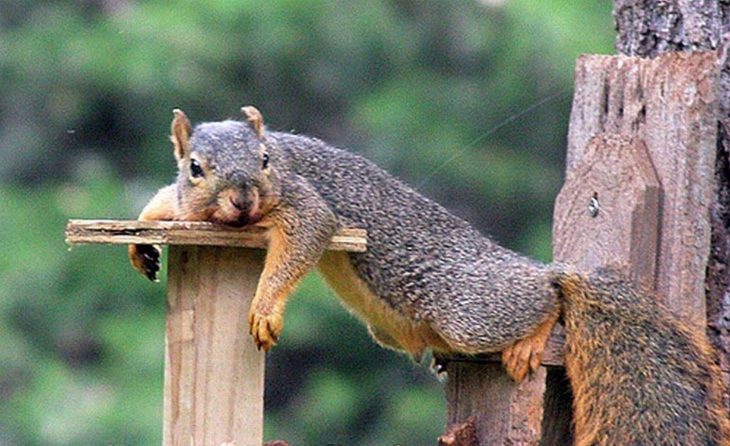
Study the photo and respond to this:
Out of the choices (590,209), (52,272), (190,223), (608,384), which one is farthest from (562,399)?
(52,272)

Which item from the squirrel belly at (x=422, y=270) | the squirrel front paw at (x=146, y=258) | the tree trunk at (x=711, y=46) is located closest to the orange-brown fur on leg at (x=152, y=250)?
the squirrel front paw at (x=146, y=258)

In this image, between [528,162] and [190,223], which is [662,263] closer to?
[190,223]

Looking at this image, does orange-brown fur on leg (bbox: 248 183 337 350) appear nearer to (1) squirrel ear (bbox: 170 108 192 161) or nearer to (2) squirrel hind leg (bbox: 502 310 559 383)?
(1) squirrel ear (bbox: 170 108 192 161)

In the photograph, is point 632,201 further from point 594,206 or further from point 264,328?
point 264,328

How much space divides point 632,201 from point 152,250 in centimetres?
80

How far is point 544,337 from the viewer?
291cm

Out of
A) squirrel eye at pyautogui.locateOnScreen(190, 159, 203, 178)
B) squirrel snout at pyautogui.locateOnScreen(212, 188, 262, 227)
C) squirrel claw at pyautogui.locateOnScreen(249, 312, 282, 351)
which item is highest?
squirrel eye at pyautogui.locateOnScreen(190, 159, 203, 178)

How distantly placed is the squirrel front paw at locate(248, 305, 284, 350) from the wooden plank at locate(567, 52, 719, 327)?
677 millimetres

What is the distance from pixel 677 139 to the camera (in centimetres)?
290

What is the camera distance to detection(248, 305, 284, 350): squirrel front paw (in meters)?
2.70

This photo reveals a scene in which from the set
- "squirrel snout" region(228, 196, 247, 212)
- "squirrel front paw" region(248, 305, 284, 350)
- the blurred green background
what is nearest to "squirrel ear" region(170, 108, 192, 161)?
"squirrel snout" region(228, 196, 247, 212)

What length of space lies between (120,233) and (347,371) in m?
3.95

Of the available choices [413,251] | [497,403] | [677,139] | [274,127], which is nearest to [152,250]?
[413,251]

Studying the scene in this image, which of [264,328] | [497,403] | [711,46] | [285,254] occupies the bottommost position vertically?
[497,403]
